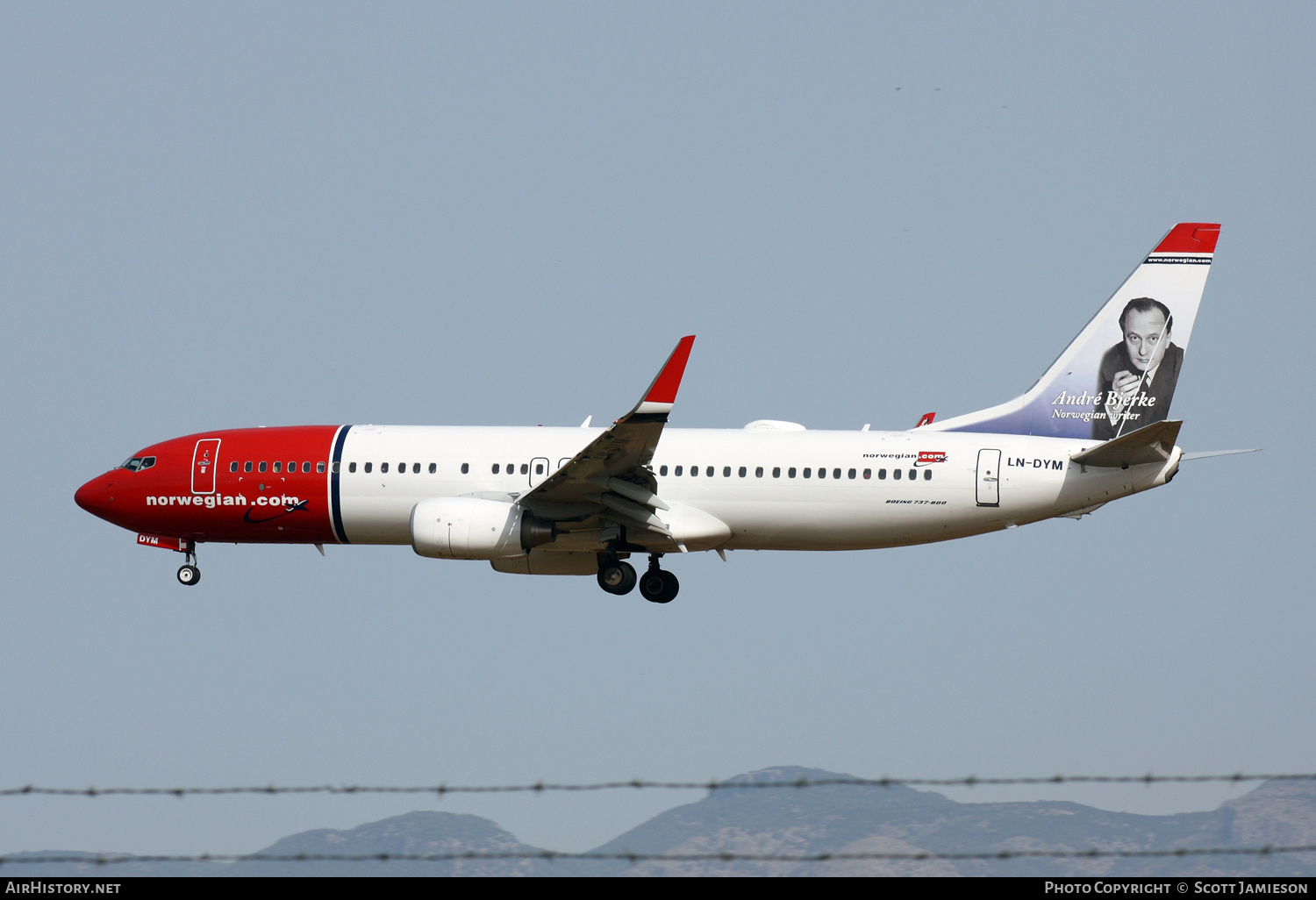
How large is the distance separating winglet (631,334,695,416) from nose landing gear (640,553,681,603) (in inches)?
277

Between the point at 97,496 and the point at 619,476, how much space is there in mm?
15594

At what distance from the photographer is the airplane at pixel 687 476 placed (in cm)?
3766

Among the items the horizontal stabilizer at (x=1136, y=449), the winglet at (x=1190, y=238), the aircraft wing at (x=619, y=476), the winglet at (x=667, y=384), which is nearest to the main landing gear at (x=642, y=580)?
the aircraft wing at (x=619, y=476)

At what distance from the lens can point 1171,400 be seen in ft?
132

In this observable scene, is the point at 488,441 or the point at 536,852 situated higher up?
the point at 488,441

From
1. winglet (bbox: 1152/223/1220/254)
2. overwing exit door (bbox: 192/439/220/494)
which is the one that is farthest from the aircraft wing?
winglet (bbox: 1152/223/1220/254)

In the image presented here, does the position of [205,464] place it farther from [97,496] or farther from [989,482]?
[989,482]

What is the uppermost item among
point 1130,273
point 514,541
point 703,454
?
point 1130,273

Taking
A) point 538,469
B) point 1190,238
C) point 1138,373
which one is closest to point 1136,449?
point 1138,373

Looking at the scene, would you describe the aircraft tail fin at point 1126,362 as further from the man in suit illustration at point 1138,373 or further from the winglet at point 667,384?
the winglet at point 667,384
